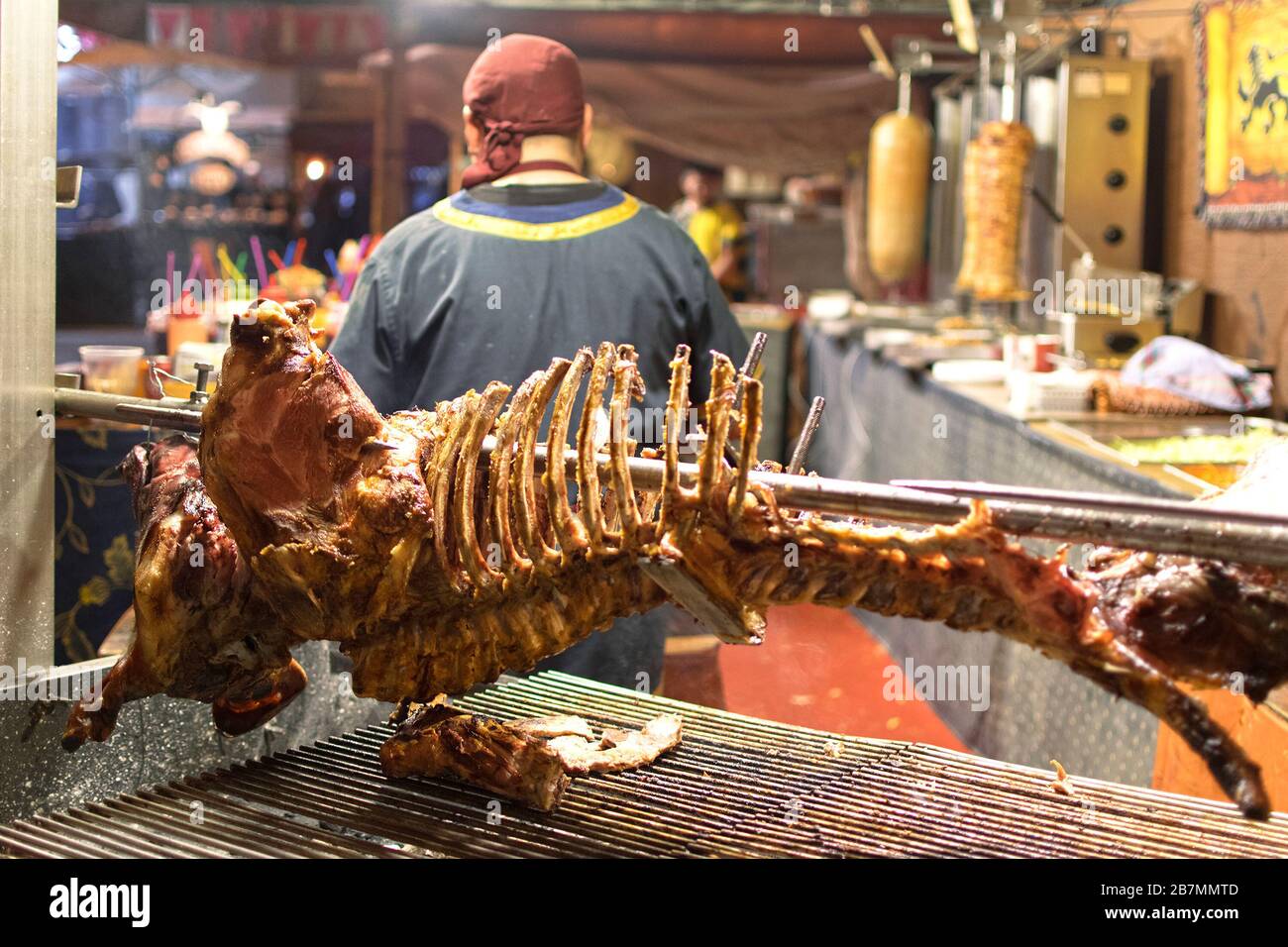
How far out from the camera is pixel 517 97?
3.38 meters

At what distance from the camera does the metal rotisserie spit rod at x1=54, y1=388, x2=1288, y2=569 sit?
5.31 ft

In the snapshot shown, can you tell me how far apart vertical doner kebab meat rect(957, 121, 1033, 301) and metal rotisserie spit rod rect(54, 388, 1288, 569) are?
6222mm

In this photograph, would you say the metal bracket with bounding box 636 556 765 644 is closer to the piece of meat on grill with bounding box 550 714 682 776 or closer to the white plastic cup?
the piece of meat on grill with bounding box 550 714 682 776

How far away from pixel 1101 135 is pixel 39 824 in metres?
6.65

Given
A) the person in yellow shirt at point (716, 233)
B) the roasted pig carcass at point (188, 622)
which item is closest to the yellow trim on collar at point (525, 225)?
the roasted pig carcass at point (188, 622)

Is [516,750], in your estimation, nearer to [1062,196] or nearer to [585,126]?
[585,126]

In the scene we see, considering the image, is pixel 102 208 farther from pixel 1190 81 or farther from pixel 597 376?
pixel 597 376

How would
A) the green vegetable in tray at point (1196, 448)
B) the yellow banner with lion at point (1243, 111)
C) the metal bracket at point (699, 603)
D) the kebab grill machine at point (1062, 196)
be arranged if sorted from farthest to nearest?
1. the kebab grill machine at point (1062, 196)
2. the yellow banner with lion at point (1243, 111)
3. the green vegetable in tray at point (1196, 448)
4. the metal bracket at point (699, 603)

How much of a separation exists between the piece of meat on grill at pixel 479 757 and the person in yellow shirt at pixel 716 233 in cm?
1050

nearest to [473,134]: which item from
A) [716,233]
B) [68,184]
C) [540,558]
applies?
[68,184]

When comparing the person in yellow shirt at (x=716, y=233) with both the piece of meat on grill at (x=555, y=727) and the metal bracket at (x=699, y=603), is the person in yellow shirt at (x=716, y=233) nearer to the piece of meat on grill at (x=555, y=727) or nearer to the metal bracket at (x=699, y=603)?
the piece of meat on grill at (x=555, y=727)

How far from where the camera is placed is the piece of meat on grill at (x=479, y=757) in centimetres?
219

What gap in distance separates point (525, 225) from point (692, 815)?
1.72 metres

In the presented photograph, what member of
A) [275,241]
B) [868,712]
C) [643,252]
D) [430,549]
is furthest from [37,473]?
[275,241]
